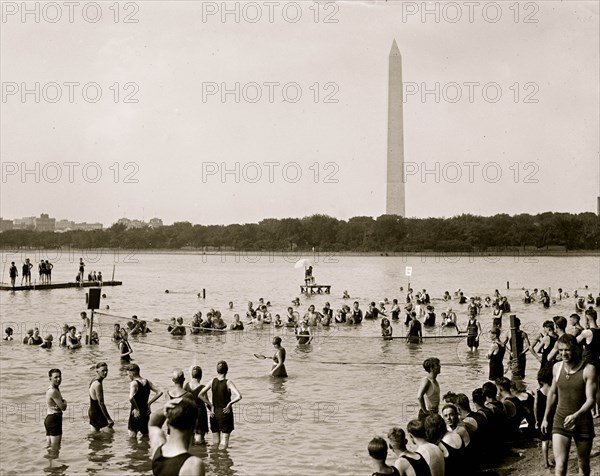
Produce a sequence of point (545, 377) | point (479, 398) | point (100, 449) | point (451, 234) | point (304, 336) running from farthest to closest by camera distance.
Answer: point (451, 234)
point (304, 336)
point (100, 449)
point (479, 398)
point (545, 377)

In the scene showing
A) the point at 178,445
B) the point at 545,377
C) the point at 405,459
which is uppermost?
the point at 178,445

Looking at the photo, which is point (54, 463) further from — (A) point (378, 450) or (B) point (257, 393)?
(A) point (378, 450)

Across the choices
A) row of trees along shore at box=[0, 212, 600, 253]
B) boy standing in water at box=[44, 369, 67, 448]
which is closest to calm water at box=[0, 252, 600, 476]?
boy standing in water at box=[44, 369, 67, 448]

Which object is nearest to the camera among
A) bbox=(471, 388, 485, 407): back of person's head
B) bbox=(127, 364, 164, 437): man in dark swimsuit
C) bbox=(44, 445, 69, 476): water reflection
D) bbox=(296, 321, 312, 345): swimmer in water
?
bbox=(471, 388, 485, 407): back of person's head

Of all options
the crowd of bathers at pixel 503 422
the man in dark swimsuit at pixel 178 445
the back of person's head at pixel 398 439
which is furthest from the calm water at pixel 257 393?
the man in dark swimsuit at pixel 178 445

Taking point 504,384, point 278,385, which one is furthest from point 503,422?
point 278,385

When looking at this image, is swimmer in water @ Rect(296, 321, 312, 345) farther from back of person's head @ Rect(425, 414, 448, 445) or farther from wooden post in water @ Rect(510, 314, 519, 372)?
back of person's head @ Rect(425, 414, 448, 445)
